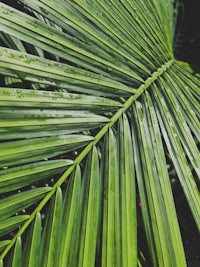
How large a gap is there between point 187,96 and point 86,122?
443 millimetres

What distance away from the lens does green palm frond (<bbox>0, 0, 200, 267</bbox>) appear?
1.12 m

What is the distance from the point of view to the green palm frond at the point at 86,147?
3.66 feet

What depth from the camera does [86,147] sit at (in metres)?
1.25

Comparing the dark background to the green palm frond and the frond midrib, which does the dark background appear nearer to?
the frond midrib

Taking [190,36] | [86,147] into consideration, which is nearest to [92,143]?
[86,147]

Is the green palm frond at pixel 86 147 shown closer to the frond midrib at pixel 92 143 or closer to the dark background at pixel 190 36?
the frond midrib at pixel 92 143

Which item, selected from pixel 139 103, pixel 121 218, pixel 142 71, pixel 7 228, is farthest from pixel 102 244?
pixel 142 71

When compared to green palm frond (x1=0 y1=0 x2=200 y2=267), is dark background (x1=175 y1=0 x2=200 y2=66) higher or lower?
higher

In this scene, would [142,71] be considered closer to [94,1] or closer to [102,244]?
[94,1]

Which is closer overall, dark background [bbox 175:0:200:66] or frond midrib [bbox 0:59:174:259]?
frond midrib [bbox 0:59:174:259]

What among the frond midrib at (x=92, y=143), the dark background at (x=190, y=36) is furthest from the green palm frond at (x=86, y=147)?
the dark background at (x=190, y=36)

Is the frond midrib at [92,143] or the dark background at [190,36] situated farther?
the dark background at [190,36]

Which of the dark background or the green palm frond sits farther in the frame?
the dark background

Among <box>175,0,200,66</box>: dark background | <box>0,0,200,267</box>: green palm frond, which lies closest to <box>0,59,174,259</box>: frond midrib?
<box>0,0,200,267</box>: green palm frond
